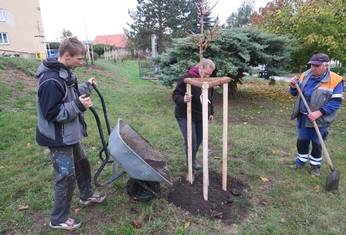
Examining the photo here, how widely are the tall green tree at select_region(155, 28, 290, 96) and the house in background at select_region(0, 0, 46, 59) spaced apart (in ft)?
78.2

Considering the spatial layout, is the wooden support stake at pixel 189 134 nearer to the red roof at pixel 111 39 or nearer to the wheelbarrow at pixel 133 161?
the wheelbarrow at pixel 133 161

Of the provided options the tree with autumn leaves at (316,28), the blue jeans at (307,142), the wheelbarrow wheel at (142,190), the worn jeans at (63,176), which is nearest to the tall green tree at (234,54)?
the tree with autumn leaves at (316,28)

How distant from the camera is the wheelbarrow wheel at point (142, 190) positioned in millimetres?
3244

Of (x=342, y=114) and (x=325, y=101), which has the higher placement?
(x=325, y=101)

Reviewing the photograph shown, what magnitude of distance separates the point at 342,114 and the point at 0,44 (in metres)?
32.0

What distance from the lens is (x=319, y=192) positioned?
370 cm

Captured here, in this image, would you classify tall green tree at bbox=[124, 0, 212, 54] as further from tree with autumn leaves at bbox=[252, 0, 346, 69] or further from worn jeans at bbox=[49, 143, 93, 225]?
worn jeans at bbox=[49, 143, 93, 225]

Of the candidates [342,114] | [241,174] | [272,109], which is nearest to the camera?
[241,174]

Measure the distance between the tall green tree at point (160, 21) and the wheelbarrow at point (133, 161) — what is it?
113 ft

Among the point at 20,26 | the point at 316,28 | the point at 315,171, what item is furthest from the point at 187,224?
the point at 20,26

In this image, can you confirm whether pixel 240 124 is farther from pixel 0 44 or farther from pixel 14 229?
pixel 0 44

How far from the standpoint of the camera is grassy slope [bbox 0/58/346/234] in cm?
300

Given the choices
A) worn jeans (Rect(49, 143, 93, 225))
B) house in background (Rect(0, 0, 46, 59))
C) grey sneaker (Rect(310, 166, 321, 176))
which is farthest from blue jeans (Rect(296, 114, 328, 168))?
house in background (Rect(0, 0, 46, 59))

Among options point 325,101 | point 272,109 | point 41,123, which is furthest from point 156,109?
point 41,123
